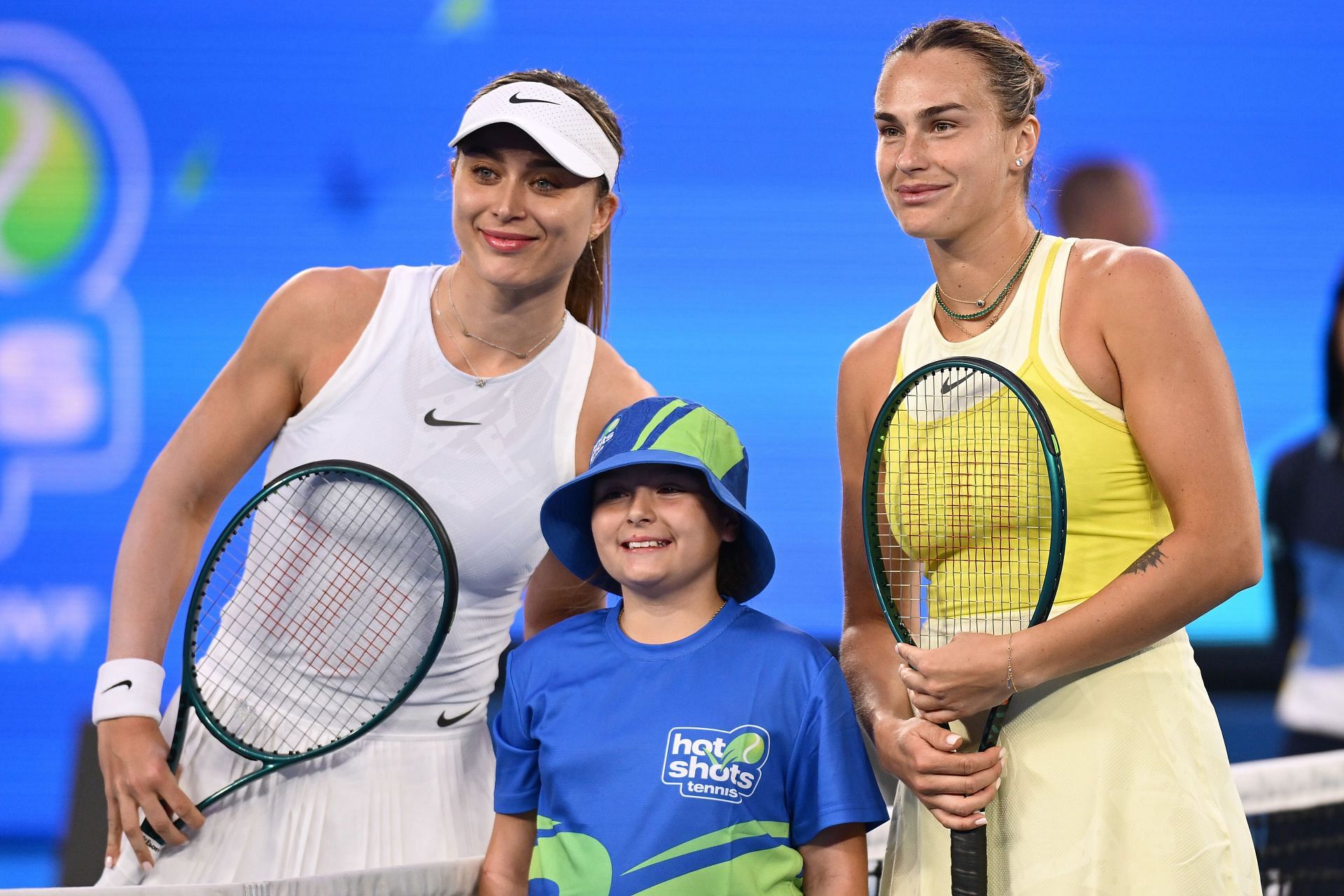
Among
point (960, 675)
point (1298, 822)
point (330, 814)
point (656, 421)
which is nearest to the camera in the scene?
point (960, 675)

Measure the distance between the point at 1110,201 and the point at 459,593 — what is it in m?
3.49

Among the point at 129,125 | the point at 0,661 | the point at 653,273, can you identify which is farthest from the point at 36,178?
the point at 653,273

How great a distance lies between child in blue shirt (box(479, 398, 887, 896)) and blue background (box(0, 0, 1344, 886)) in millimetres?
2772

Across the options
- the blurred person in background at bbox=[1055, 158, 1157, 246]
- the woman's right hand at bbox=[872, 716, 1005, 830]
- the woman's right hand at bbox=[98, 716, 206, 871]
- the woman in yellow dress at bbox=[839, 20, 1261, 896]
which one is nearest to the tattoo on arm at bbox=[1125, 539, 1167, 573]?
the woman in yellow dress at bbox=[839, 20, 1261, 896]

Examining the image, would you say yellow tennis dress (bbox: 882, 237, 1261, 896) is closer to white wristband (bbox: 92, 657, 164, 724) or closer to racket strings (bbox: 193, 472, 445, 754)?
racket strings (bbox: 193, 472, 445, 754)

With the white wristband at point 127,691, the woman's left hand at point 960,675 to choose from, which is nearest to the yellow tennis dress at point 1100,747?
the woman's left hand at point 960,675

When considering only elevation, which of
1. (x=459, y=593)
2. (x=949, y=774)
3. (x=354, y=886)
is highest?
(x=459, y=593)

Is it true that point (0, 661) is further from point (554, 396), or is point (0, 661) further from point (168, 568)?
point (554, 396)

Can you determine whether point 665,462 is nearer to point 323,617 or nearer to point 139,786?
point 323,617

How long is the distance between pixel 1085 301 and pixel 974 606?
0.40 meters

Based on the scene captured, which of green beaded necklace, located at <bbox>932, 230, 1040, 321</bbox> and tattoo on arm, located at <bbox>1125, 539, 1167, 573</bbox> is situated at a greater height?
green beaded necklace, located at <bbox>932, 230, 1040, 321</bbox>

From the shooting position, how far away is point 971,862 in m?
1.64

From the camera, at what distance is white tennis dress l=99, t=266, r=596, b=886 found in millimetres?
2059

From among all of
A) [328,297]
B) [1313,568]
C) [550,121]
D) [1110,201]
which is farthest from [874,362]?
[1110,201]
